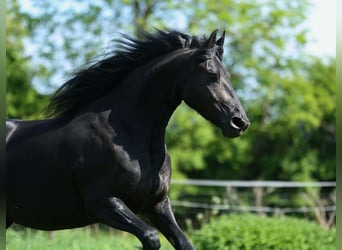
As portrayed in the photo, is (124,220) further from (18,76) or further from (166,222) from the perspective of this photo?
(18,76)

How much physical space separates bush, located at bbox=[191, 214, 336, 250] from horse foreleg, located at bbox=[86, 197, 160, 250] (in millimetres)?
2852

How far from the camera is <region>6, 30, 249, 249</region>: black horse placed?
4898 millimetres

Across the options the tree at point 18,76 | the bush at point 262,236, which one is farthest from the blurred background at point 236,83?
the bush at point 262,236

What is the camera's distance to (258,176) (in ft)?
84.1

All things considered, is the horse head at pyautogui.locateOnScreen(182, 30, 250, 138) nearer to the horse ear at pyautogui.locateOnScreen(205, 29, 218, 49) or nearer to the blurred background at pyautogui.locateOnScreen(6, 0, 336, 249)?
the horse ear at pyautogui.locateOnScreen(205, 29, 218, 49)

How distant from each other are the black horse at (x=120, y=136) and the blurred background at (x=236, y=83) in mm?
12952

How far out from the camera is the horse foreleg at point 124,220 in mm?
4730

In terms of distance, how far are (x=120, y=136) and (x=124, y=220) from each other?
645 mm

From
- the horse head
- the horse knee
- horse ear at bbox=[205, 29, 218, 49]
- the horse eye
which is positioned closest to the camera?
the horse knee

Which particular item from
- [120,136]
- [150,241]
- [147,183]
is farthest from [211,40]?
[150,241]

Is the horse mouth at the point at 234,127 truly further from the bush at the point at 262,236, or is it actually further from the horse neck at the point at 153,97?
the bush at the point at 262,236

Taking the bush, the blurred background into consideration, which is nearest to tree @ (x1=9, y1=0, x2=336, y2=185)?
the blurred background

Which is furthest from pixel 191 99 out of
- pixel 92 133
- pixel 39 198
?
pixel 39 198

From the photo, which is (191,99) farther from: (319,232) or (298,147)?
(298,147)
